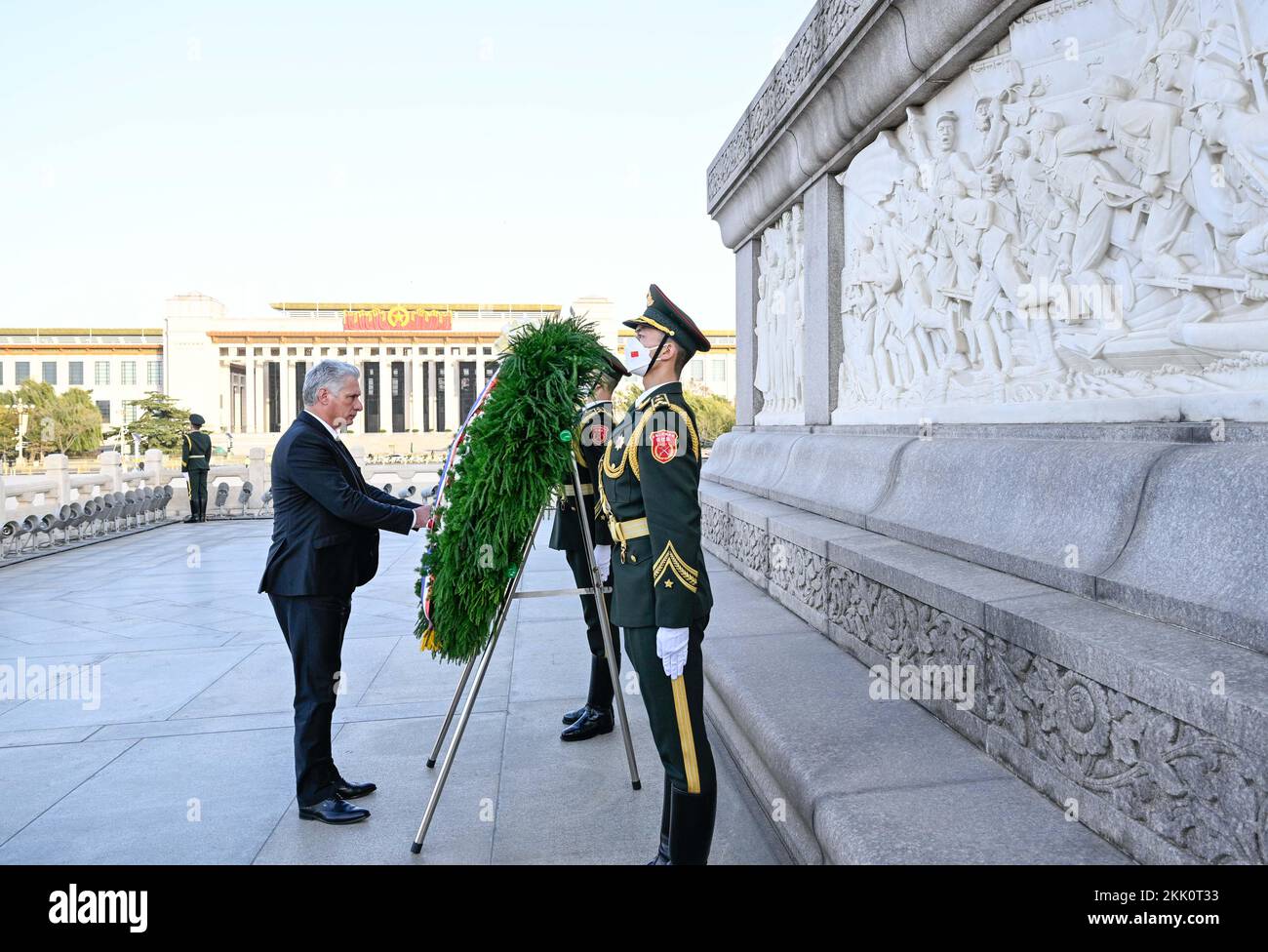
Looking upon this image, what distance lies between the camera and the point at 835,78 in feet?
18.9

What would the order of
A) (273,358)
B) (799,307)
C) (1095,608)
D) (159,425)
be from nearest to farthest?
(1095,608) → (799,307) → (159,425) → (273,358)

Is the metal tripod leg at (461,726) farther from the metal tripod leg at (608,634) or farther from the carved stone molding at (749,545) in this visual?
the carved stone molding at (749,545)

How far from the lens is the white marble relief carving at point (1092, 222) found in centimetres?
291

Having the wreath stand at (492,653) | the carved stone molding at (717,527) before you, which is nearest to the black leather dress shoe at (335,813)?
the wreath stand at (492,653)

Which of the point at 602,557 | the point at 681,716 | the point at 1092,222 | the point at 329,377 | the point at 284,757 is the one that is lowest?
the point at 284,757

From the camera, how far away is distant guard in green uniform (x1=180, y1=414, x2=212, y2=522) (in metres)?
15.2

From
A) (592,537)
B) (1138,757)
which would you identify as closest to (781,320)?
(592,537)

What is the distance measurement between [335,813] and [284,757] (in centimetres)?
88

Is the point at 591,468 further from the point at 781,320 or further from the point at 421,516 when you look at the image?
the point at 781,320

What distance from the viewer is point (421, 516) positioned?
3371 mm

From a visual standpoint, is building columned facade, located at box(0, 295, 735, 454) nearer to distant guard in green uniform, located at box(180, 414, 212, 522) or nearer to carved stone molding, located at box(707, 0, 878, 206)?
distant guard in green uniform, located at box(180, 414, 212, 522)

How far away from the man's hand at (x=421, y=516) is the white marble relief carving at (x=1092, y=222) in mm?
2844

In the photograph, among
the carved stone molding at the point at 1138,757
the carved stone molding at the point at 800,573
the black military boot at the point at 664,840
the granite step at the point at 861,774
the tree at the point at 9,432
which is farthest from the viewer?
the tree at the point at 9,432

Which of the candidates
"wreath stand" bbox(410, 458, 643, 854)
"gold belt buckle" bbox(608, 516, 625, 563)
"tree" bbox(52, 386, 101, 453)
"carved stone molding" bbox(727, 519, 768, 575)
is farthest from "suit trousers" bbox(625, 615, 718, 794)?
"tree" bbox(52, 386, 101, 453)
